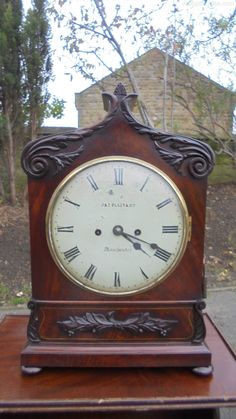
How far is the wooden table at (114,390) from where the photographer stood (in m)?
1.13

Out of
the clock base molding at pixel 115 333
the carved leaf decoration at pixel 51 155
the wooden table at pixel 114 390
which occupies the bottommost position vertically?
the wooden table at pixel 114 390

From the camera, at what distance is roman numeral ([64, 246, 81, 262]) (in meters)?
1.26

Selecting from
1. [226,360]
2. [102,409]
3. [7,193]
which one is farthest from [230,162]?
[102,409]

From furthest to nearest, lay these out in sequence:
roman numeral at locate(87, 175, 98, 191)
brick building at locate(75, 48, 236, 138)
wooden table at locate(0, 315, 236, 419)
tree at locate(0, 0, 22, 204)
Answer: brick building at locate(75, 48, 236, 138)
tree at locate(0, 0, 22, 204)
roman numeral at locate(87, 175, 98, 191)
wooden table at locate(0, 315, 236, 419)

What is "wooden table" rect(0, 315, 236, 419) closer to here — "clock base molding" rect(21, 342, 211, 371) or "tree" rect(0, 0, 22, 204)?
"clock base molding" rect(21, 342, 211, 371)

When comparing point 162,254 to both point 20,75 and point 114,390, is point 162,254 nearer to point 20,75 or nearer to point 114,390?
point 114,390

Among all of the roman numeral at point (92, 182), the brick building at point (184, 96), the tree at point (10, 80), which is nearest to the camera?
the roman numeral at point (92, 182)

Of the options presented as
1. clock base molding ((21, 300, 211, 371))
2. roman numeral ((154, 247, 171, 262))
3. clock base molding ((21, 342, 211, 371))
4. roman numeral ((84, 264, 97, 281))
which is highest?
roman numeral ((154, 247, 171, 262))

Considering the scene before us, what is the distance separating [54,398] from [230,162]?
4686mm

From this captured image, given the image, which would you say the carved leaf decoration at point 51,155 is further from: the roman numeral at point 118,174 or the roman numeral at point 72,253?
the roman numeral at point 72,253

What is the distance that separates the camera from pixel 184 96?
516cm

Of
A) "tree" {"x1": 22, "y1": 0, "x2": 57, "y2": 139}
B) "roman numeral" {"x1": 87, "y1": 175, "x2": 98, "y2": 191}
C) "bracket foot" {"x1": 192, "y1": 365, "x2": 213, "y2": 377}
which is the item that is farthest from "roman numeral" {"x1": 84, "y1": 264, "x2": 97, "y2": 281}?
"tree" {"x1": 22, "y1": 0, "x2": 57, "y2": 139}

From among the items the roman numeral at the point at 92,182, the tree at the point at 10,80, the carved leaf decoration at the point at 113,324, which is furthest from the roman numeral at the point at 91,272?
the tree at the point at 10,80

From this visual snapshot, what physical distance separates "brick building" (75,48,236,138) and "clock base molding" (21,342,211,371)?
140 inches
